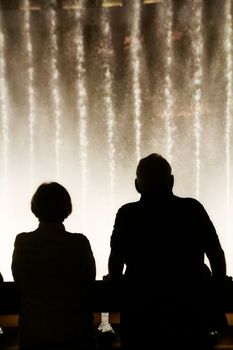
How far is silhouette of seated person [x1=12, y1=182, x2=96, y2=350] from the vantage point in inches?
82.7

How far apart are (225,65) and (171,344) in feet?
16.8

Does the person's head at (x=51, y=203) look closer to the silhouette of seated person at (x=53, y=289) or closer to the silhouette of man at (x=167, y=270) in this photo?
the silhouette of seated person at (x=53, y=289)

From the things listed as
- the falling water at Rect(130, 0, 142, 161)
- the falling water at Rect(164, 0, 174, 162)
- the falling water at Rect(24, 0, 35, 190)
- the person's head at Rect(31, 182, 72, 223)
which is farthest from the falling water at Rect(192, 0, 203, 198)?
the person's head at Rect(31, 182, 72, 223)

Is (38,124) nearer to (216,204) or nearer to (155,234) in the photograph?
(216,204)

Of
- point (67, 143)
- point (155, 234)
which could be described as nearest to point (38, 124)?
point (67, 143)

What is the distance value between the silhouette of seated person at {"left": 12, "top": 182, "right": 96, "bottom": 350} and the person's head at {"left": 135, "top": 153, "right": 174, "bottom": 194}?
1.15 ft

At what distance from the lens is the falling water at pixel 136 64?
22.7 ft

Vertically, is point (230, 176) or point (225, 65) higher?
point (225, 65)

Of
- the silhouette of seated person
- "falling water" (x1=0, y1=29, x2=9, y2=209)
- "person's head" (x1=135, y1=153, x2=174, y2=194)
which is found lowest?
the silhouette of seated person

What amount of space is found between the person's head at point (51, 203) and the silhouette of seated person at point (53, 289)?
0.04m

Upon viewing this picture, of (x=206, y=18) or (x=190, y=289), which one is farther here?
(x=206, y=18)

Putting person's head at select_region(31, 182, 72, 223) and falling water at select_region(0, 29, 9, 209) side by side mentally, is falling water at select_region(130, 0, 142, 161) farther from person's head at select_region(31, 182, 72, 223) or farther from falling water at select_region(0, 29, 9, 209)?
person's head at select_region(31, 182, 72, 223)

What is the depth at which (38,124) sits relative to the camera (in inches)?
269

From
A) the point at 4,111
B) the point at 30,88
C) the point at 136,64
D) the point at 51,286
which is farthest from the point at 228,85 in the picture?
the point at 51,286
